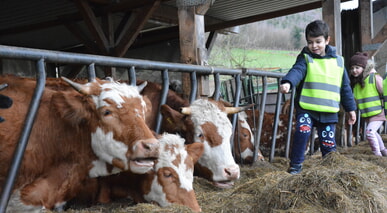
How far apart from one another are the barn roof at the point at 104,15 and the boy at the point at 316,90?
3.89m

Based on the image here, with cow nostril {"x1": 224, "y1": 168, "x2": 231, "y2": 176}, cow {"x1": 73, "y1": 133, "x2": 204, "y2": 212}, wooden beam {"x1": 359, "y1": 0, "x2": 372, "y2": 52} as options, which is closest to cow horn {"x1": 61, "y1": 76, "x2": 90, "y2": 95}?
cow {"x1": 73, "y1": 133, "x2": 204, "y2": 212}

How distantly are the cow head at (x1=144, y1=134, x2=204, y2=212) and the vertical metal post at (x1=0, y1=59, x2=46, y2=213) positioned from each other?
98cm

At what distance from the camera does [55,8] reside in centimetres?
934

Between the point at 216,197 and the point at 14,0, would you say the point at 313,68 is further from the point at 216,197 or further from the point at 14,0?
the point at 14,0

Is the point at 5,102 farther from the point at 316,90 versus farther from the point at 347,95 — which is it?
the point at 347,95

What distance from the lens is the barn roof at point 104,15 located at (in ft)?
27.1

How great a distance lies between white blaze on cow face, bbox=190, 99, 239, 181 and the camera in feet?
13.2

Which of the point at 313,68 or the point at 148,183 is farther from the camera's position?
the point at 313,68

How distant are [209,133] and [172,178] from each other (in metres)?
1.06

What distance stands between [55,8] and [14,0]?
0.93m

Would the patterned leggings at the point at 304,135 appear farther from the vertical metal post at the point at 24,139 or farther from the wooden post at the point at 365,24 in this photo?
the wooden post at the point at 365,24

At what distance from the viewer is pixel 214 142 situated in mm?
4117

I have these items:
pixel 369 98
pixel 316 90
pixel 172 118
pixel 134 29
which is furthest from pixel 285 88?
pixel 134 29

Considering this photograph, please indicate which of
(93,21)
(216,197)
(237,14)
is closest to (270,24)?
(237,14)
